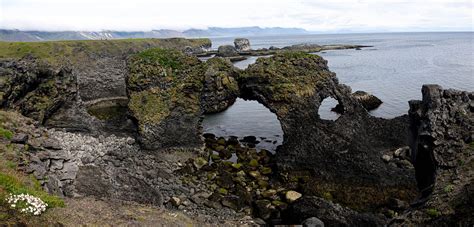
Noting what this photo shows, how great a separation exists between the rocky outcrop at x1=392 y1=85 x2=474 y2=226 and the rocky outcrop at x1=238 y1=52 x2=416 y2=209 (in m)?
7.03

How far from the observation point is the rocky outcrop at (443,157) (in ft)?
63.6

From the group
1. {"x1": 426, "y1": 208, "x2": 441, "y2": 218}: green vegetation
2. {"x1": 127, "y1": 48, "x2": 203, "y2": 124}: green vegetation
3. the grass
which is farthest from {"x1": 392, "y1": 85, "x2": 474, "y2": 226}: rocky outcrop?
{"x1": 127, "y1": 48, "x2": 203, "y2": 124}: green vegetation

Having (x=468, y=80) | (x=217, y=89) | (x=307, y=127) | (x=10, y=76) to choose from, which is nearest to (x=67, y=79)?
(x=10, y=76)

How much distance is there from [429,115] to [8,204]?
86.0 ft

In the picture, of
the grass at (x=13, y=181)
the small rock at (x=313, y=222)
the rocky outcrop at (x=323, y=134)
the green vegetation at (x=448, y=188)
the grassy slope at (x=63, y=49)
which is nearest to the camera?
the grass at (x=13, y=181)

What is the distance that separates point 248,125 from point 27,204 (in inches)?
1529

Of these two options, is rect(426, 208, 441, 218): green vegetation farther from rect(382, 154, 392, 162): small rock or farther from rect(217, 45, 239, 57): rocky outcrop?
rect(217, 45, 239, 57): rocky outcrop

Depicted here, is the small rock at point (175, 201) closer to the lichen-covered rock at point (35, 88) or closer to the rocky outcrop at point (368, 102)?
the lichen-covered rock at point (35, 88)

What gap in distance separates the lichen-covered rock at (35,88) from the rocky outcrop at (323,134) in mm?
22375

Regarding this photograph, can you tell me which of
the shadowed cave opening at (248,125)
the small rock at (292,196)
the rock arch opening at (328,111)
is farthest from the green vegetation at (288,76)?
the rock arch opening at (328,111)

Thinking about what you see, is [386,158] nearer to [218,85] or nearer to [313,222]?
[313,222]

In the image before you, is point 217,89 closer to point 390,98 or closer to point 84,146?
point 84,146

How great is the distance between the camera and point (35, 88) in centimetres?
4494

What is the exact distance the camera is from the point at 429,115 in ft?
84.9
